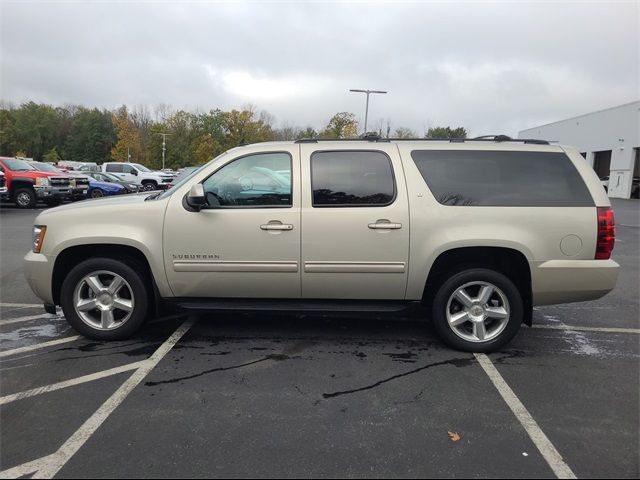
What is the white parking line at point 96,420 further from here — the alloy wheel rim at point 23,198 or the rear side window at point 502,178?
the alloy wheel rim at point 23,198

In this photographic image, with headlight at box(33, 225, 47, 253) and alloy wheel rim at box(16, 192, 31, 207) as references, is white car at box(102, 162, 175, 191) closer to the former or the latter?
alloy wheel rim at box(16, 192, 31, 207)

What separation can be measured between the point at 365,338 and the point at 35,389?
9.38 ft

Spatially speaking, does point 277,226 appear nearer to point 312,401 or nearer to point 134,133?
point 312,401

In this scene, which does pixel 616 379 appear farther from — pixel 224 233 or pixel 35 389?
pixel 35 389

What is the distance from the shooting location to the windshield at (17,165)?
58.2ft

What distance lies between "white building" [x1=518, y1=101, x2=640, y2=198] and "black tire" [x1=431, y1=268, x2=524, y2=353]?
37232 mm

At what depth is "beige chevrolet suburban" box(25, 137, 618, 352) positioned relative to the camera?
423 cm

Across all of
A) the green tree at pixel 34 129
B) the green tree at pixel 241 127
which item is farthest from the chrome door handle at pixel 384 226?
the green tree at pixel 34 129

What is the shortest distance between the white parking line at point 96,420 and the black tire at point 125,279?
380mm

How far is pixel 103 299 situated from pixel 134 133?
79533 millimetres

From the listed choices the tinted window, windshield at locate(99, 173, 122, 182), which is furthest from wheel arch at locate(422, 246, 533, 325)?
windshield at locate(99, 173, 122, 182)

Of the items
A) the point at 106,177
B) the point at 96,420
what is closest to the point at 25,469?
the point at 96,420

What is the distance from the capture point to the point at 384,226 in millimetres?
4234

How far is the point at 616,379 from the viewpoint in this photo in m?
3.92
